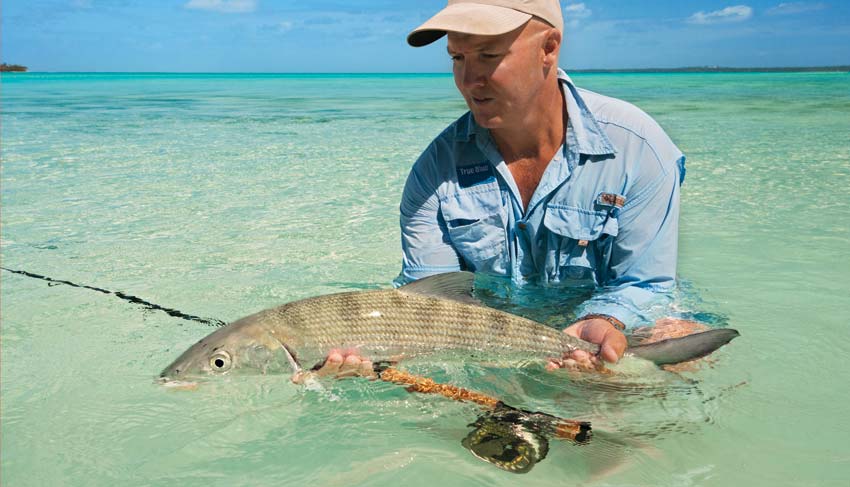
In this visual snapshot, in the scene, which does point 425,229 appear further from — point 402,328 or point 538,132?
point 402,328

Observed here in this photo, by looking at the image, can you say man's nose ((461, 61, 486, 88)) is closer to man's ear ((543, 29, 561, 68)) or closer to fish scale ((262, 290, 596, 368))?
man's ear ((543, 29, 561, 68))

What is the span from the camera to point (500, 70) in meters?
3.00

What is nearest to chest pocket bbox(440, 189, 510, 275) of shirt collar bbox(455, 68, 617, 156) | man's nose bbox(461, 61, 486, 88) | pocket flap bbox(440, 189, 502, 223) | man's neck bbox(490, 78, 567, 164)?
pocket flap bbox(440, 189, 502, 223)

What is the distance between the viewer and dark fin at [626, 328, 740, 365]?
261 cm

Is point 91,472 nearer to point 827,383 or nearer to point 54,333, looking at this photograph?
point 54,333

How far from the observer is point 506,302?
3662 mm

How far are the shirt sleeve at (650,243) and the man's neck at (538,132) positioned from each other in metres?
0.46

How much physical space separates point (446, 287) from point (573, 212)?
31.5 inches

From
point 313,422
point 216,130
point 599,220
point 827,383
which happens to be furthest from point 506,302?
point 216,130

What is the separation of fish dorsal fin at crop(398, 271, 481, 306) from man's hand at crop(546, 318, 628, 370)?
1.43 ft

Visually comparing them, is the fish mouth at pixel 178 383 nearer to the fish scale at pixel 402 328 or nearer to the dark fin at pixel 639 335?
the fish scale at pixel 402 328

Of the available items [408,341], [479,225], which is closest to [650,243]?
[479,225]

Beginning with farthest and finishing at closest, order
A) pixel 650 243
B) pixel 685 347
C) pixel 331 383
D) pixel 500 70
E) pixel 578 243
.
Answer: pixel 578 243 → pixel 650 243 → pixel 331 383 → pixel 500 70 → pixel 685 347

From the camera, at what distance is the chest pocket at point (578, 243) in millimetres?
3354
